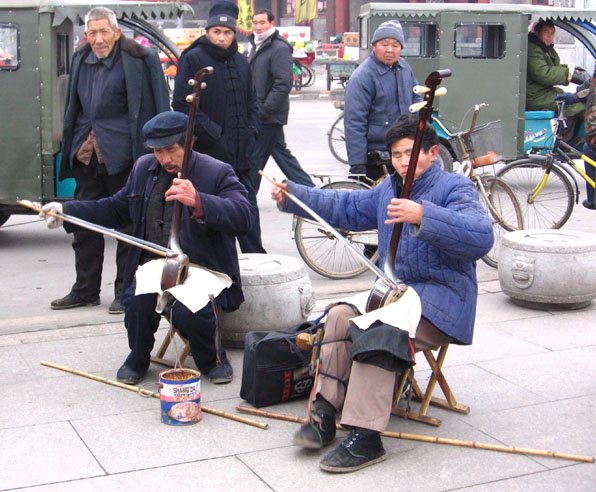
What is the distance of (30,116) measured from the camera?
25.0 feet

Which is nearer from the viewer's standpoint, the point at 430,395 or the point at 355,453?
the point at 355,453

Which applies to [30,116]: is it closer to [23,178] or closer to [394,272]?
[23,178]

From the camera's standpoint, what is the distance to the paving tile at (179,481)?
10.8 ft

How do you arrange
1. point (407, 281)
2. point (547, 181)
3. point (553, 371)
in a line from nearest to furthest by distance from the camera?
1. point (407, 281)
2. point (553, 371)
3. point (547, 181)

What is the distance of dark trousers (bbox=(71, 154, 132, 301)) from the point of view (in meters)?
5.81

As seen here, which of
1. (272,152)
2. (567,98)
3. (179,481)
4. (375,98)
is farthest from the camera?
(567,98)

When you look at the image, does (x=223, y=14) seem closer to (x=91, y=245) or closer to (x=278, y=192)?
(x=91, y=245)

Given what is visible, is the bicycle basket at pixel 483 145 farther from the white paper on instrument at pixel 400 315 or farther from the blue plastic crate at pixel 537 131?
the white paper on instrument at pixel 400 315

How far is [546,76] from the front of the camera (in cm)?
1004

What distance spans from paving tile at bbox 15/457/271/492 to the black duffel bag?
0.59m

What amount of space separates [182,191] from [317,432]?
46.2 inches

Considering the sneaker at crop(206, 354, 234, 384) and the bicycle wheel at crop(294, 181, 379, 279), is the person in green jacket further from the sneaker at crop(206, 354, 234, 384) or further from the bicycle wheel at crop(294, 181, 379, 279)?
the sneaker at crop(206, 354, 234, 384)

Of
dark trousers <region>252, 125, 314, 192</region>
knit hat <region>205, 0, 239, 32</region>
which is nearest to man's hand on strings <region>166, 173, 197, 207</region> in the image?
knit hat <region>205, 0, 239, 32</region>

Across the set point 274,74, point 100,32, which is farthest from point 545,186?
point 100,32
